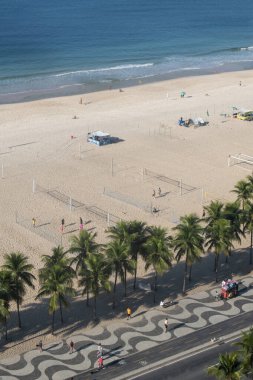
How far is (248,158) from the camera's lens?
6981 centimetres

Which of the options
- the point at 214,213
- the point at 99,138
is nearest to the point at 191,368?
the point at 214,213

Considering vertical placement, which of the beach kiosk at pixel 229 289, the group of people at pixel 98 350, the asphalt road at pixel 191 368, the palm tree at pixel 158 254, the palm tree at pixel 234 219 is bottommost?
the asphalt road at pixel 191 368

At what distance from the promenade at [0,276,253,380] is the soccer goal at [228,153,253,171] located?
25.6 m

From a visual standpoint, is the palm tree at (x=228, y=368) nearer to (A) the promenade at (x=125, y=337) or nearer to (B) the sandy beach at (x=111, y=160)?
(A) the promenade at (x=125, y=337)

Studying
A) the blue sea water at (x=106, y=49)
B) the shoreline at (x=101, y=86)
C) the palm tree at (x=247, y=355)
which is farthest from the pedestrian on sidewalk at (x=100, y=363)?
the blue sea water at (x=106, y=49)

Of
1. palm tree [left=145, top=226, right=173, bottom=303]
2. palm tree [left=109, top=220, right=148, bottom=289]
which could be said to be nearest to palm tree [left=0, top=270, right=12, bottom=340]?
palm tree [left=109, top=220, right=148, bottom=289]

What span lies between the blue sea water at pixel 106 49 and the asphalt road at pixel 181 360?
68.6 meters

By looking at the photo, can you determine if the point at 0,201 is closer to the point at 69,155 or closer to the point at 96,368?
the point at 69,155

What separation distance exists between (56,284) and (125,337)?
16.8 feet

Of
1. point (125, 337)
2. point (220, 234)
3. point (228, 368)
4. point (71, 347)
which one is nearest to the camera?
point (228, 368)

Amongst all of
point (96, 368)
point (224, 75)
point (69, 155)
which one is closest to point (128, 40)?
point (224, 75)

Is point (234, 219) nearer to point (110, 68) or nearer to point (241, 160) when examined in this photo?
point (241, 160)

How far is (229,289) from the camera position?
139 feet

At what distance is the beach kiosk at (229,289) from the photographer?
42375 mm
